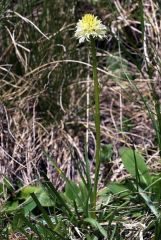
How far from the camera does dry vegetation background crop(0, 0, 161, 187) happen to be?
2.17 metres

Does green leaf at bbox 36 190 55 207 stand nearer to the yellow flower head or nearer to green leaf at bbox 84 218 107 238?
green leaf at bbox 84 218 107 238

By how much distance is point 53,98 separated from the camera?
7.64 ft

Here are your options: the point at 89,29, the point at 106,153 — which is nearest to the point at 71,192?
the point at 106,153

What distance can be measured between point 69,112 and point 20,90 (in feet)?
0.67

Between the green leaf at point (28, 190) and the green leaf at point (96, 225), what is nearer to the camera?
the green leaf at point (96, 225)

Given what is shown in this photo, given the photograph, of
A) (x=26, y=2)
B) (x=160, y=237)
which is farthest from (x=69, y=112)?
(x=160, y=237)

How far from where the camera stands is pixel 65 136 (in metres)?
2.25

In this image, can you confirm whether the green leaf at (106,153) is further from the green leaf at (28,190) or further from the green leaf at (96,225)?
the green leaf at (96,225)

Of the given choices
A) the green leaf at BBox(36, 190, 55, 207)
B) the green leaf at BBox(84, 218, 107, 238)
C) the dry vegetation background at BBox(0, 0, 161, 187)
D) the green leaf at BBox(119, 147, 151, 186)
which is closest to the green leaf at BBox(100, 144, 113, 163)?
the dry vegetation background at BBox(0, 0, 161, 187)

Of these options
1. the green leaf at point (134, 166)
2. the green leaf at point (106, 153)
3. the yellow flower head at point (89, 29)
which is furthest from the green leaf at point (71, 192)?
the yellow flower head at point (89, 29)

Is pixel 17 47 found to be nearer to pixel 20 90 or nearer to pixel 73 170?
pixel 20 90

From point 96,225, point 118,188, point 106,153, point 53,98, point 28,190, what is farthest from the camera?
point 53,98

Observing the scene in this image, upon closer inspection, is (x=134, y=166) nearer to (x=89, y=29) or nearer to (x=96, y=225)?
(x=96, y=225)

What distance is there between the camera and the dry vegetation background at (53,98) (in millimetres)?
2166
